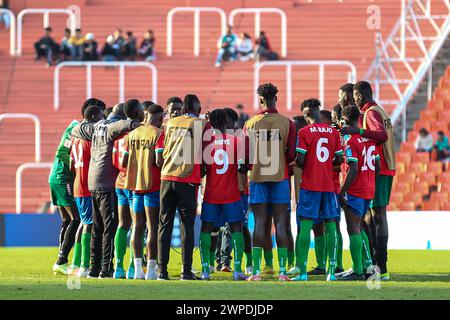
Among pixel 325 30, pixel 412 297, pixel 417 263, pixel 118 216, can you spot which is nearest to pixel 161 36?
pixel 325 30

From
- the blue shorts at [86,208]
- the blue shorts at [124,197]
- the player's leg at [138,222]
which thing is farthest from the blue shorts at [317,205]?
the blue shorts at [86,208]

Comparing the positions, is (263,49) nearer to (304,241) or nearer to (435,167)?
(435,167)

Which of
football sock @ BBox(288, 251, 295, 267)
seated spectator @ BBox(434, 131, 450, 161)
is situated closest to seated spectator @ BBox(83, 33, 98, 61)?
seated spectator @ BBox(434, 131, 450, 161)

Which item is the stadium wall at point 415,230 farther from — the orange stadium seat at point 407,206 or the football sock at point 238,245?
the football sock at point 238,245

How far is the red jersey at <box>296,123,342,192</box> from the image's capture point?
16859mm

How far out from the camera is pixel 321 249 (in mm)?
18172

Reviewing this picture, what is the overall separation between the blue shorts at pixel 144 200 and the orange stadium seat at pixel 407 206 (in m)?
14.3

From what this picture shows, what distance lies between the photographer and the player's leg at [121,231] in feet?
57.3

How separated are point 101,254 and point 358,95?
13.3 ft

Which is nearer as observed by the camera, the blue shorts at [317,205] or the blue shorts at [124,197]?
the blue shorts at [317,205]

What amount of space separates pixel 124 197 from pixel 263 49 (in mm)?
20552

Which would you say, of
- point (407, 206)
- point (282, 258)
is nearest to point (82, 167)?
point (282, 258)

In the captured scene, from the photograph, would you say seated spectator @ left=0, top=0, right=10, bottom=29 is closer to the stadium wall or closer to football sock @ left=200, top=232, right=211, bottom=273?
the stadium wall
